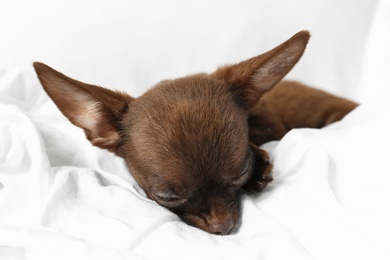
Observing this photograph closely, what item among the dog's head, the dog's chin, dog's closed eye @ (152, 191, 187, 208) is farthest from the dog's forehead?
the dog's chin

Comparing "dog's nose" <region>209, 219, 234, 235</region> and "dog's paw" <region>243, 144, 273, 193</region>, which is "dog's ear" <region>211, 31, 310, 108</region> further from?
"dog's nose" <region>209, 219, 234, 235</region>

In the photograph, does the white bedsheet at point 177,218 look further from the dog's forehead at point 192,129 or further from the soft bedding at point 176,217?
the dog's forehead at point 192,129

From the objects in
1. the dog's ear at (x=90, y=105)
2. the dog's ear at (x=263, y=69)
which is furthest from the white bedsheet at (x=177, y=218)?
the dog's ear at (x=263, y=69)

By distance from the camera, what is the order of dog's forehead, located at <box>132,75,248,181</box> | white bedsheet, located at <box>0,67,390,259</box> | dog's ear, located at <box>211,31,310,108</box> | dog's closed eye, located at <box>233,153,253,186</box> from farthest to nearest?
dog's ear, located at <box>211,31,310,108</box>
dog's closed eye, located at <box>233,153,253,186</box>
dog's forehead, located at <box>132,75,248,181</box>
white bedsheet, located at <box>0,67,390,259</box>

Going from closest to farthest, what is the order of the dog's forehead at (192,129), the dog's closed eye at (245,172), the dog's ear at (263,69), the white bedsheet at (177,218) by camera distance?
the white bedsheet at (177,218), the dog's forehead at (192,129), the dog's closed eye at (245,172), the dog's ear at (263,69)

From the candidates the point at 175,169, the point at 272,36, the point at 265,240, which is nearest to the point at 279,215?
the point at 265,240

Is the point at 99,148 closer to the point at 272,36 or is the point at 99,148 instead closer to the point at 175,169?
the point at 175,169
